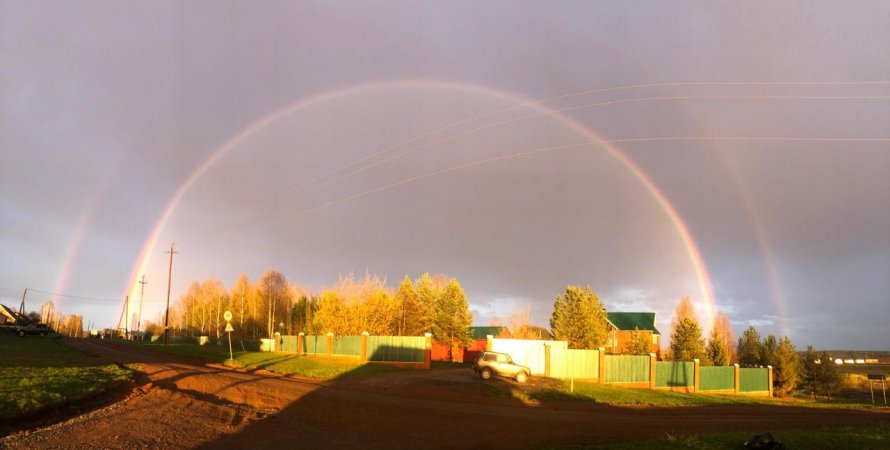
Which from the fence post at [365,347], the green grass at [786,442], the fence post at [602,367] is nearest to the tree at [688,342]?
the fence post at [602,367]

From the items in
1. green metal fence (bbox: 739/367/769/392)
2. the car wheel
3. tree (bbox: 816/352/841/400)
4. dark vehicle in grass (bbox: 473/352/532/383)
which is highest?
dark vehicle in grass (bbox: 473/352/532/383)

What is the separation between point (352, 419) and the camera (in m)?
16.2

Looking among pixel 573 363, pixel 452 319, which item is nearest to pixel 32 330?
pixel 452 319

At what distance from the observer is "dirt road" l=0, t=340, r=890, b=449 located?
12.4 meters

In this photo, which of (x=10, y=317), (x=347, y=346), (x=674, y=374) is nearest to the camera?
(x=674, y=374)

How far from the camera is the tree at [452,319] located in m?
58.2

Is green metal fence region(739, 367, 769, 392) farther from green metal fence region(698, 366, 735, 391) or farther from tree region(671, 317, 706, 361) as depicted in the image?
tree region(671, 317, 706, 361)

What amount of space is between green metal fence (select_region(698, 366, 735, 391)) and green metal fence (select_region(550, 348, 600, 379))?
9.22m

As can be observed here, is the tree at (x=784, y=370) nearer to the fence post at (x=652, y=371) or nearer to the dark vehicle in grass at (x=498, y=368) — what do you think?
the fence post at (x=652, y=371)

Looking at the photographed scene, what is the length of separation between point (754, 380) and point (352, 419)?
127 ft

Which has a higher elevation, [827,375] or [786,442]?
[786,442]

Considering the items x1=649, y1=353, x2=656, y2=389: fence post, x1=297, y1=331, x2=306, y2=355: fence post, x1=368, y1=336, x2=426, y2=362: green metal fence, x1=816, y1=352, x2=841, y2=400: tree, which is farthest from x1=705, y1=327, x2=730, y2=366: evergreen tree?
x1=297, y1=331, x2=306, y2=355: fence post

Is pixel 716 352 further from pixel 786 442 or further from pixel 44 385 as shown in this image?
pixel 44 385

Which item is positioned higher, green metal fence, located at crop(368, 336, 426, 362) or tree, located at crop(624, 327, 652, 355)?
green metal fence, located at crop(368, 336, 426, 362)
